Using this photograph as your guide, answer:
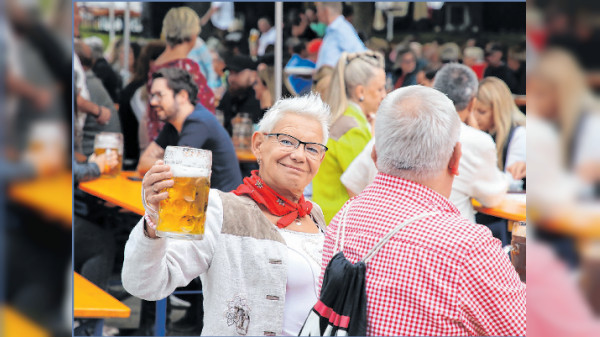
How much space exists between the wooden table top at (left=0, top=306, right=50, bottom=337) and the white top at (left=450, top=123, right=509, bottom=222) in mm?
2817

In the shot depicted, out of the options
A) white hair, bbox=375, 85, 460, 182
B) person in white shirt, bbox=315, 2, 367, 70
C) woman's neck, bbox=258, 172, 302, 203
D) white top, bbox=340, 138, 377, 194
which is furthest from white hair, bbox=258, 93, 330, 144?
person in white shirt, bbox=315, 2, 367, 70

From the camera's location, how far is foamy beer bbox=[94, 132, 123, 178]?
440 cm

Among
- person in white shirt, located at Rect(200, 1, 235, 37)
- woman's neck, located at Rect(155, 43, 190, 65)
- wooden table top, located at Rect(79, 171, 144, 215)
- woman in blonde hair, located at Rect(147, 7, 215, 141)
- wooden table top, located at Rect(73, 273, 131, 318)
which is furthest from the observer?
person in white shirt, located at Rect(200, 1, 235, 37)

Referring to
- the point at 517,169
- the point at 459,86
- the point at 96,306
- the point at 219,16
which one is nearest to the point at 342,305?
the point at 96,306

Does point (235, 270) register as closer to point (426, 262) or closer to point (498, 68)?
point (426, 262)

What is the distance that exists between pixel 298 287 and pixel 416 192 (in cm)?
49

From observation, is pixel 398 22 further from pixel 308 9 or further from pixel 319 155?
pixel 319 155

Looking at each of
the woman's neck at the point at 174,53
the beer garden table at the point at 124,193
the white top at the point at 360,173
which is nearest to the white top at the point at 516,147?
the white top at the point at 360,173

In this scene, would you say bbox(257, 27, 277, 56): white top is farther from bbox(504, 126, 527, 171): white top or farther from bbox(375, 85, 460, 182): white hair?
bbox(375, 85, 460, 182): white hair

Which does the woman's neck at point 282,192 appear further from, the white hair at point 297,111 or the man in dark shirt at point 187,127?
the man in dark shirt at point 187,127

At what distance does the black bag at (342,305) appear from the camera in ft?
4.30

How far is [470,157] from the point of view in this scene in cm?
322

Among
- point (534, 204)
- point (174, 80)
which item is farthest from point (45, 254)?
point (174, 80)

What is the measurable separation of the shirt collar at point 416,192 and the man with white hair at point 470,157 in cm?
178
